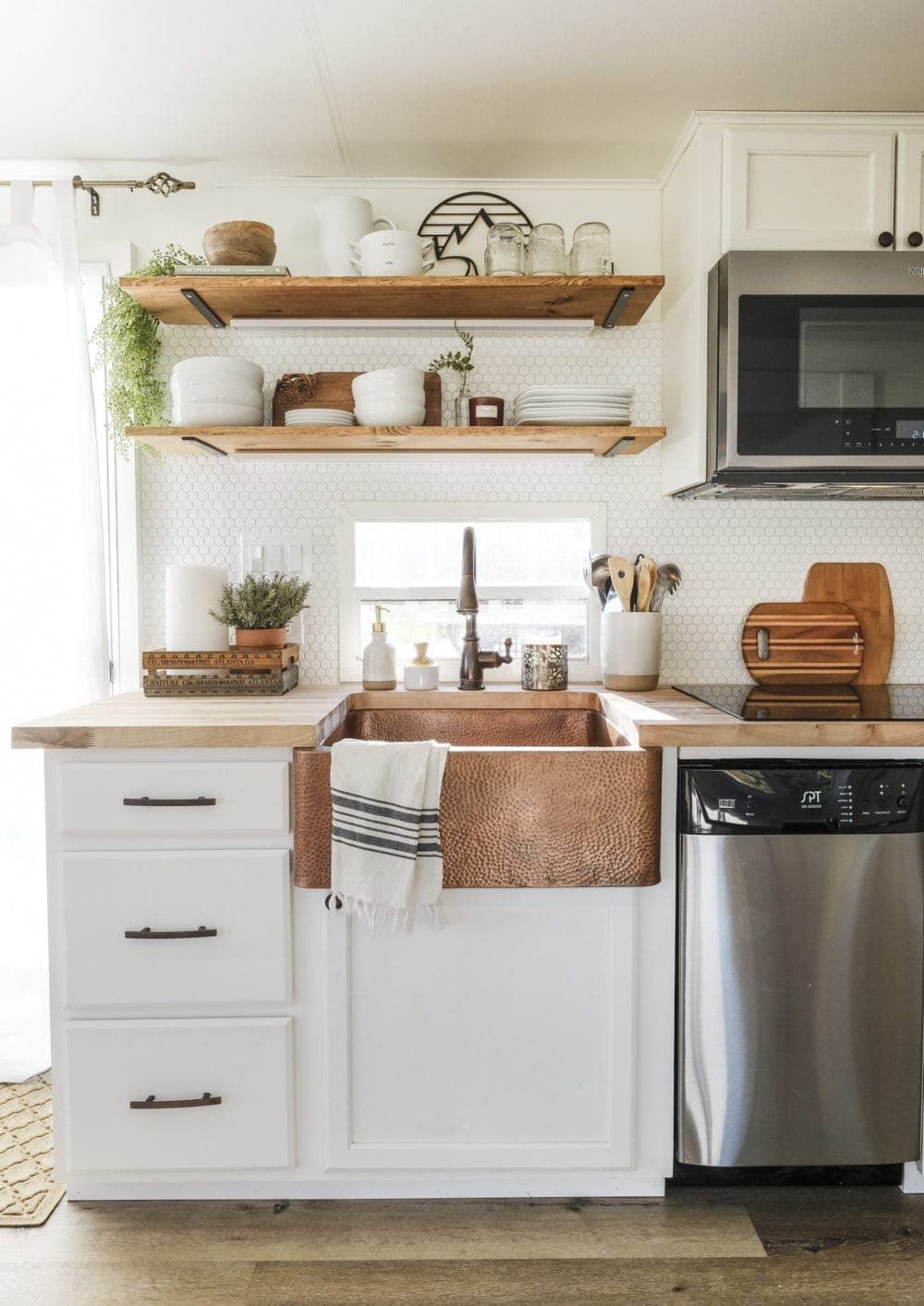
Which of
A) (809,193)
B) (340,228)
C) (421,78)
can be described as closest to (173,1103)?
(340,228)

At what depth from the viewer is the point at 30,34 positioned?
70.1 inches

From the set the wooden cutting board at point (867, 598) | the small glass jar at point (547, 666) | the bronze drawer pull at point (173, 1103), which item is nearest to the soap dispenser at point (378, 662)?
the small glass jar at point (547, 666)

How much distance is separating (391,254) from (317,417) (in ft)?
1.33

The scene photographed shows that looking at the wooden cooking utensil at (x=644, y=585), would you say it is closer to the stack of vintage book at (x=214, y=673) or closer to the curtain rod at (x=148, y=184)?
the stack of vintage book at (x=214, y=673)

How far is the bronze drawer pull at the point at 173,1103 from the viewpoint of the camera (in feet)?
5.62

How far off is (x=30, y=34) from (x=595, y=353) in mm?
1415

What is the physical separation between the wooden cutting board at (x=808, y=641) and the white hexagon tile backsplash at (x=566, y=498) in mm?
51

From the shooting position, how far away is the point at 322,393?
2363mm

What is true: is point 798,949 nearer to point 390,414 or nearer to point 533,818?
point 533,818

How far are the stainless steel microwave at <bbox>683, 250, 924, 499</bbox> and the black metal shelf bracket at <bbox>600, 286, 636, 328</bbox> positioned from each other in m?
0.21

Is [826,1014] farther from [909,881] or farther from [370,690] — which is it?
[370,690]

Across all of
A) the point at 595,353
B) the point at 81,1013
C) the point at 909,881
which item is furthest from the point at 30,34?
the point at 909,881

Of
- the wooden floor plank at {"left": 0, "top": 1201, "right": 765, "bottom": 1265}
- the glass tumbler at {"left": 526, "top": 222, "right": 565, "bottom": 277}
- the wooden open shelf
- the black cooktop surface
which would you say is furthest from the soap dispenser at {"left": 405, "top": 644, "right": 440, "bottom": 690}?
the wooden floor plank at {"left": 0, "top": 1201, "right": 765, "bottom": 1265}

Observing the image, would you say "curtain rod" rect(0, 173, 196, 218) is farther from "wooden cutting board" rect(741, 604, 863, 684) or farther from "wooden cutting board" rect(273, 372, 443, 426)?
"wooden cutting board" rect(741, 604, 863, 684)
